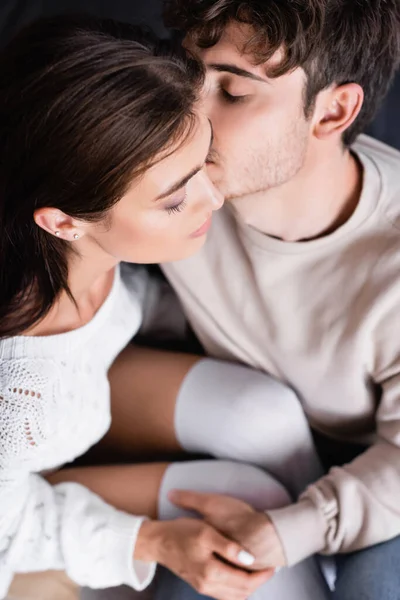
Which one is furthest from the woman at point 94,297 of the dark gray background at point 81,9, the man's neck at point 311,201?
the dark gray background at point 81,9

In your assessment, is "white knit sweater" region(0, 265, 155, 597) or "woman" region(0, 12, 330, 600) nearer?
"woman" region(0, 12, 330, 600)

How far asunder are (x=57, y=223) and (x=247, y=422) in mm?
501

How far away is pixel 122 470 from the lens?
1.22m

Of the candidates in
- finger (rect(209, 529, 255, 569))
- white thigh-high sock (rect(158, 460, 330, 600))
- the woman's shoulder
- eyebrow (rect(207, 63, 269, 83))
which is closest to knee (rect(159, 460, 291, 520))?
white thigh-high sock (rect(158, 460, 330, 600))

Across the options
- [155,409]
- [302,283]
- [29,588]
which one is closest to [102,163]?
[302,283]

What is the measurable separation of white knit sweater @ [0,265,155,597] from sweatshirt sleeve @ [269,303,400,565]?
24 cm

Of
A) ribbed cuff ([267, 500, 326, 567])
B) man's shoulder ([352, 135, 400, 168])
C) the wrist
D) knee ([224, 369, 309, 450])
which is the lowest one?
the wrist

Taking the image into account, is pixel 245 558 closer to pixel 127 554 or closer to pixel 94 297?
pixel 127 554

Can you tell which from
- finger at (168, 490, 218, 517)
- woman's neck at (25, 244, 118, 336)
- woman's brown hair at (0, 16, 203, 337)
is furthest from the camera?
finger at (168, 490, 218, 517)

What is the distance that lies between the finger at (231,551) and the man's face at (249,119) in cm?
54

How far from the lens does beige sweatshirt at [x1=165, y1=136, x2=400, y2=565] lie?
1.08 meters

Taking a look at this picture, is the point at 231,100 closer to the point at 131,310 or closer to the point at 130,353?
the point at 131,310

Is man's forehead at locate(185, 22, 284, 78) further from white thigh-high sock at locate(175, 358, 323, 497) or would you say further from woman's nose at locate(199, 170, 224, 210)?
white thigh-high sock at locate(175, 358, 323, 497)

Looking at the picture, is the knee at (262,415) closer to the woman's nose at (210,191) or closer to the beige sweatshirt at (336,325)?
the beige sweatshirt at (336,325)
